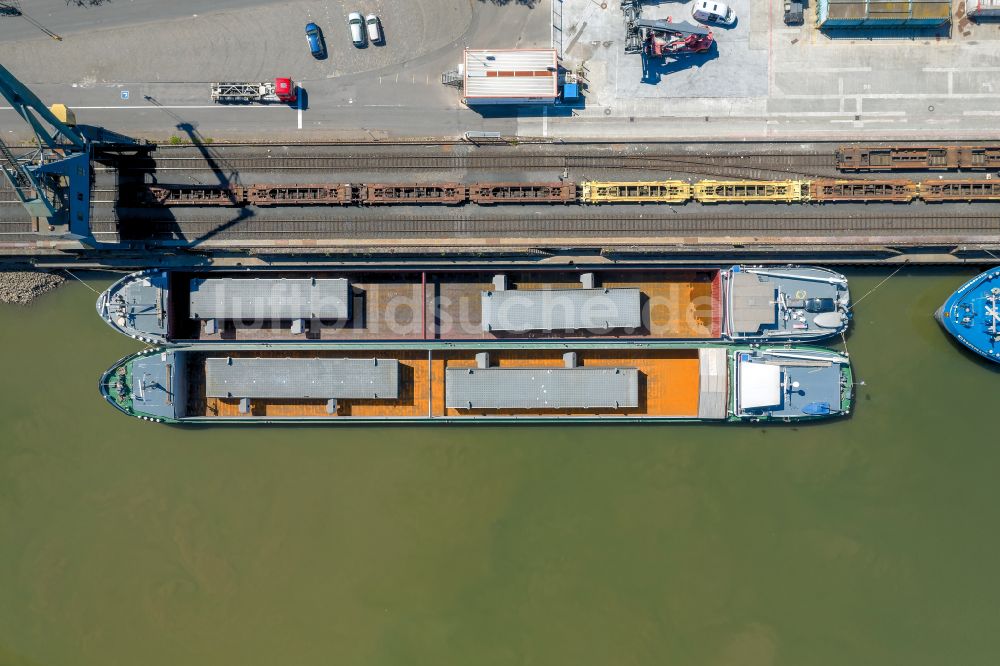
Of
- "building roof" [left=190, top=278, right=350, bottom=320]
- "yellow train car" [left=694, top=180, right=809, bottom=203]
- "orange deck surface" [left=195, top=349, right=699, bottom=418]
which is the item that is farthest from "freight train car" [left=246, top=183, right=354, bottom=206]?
"yellow train car" [left=694, top=180, right=809, bottom=203]

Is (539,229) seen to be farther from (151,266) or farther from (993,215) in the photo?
(993,215)

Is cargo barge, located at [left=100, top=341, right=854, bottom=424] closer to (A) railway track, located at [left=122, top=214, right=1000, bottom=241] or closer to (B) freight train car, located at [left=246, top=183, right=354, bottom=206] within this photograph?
(A) railway track, located at [left=122, top=214, right=1000, bottom=241]

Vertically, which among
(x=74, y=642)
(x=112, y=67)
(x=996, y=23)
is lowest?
(x=74, y=642)

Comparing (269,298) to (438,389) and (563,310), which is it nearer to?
(438,389)

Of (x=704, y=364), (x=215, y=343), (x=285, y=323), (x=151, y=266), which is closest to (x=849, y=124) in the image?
(x=704, y=364)

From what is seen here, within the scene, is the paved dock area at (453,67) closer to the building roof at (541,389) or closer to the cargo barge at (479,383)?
the cargo barge at (479,383)

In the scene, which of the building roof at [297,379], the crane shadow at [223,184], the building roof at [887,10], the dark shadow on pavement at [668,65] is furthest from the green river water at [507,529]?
the dark shadow on pavement at [668,65]
